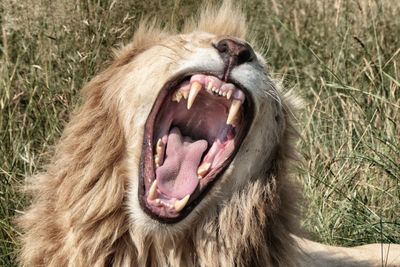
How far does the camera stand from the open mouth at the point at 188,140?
3.02m

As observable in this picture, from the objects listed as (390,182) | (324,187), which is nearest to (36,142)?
(324,187)

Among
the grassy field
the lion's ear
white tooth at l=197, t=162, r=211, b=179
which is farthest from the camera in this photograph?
the grassy field

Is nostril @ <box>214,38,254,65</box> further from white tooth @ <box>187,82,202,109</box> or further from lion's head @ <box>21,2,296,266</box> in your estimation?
white tooth @ <box>187,82,202,109</box>

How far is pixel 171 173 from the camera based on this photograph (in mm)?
3150

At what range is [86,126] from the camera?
3.13 metres

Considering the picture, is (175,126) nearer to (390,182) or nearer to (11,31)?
(390,182)

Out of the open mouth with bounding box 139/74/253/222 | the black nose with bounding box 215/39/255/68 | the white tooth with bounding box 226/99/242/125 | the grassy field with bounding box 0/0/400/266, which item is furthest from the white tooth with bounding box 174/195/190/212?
the grassy field with bounding box 0/0/400/266

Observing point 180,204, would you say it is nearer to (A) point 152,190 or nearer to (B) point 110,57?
A: (A) point 152,190

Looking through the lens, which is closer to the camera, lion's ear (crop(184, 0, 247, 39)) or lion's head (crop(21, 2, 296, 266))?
lion's head (crop(21, 2, 296, 266))

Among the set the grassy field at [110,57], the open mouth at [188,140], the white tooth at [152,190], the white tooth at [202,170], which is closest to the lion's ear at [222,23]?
the open mouth at [188,140]

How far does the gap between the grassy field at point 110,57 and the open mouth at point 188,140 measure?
997 millimetres

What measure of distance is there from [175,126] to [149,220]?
43 cm

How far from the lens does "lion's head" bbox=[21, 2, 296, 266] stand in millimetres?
3002

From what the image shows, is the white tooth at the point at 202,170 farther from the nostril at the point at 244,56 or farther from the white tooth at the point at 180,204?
the nostril at the point at 244,56
